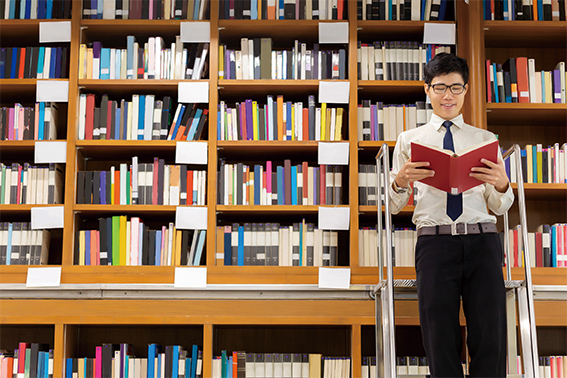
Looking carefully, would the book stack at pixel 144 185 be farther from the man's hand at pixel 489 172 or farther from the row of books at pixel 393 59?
the man's hand at pixel 489 172

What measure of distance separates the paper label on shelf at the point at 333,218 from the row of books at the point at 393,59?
0.85 m

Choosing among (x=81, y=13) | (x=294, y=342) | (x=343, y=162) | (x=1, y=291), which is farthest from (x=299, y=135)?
(x=1, y=291)

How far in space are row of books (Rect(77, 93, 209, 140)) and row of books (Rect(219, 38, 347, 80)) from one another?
13.5 inches

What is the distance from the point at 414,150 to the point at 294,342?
73.0 inches

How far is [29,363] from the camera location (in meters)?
3.47

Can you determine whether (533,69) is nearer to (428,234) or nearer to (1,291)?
(428,234)

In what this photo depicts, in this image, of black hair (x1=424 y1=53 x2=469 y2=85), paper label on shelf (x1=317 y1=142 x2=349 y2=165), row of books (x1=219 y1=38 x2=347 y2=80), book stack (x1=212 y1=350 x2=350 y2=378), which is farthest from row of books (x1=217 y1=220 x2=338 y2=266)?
black hair (x1=424 y1=53 x2=469 y2=85)

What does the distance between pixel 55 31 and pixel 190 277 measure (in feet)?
5.69

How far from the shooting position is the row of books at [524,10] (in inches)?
150

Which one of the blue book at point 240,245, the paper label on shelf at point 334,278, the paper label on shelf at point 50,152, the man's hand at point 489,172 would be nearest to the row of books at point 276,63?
the blue book at point 240,245

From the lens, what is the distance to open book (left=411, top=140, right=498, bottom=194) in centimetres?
238

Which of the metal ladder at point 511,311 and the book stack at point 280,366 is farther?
the book stack at point 280,366

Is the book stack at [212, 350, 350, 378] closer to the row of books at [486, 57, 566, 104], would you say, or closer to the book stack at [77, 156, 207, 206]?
the book stack at [77, 156, 207, 206]

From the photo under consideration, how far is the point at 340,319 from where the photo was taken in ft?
11.1
